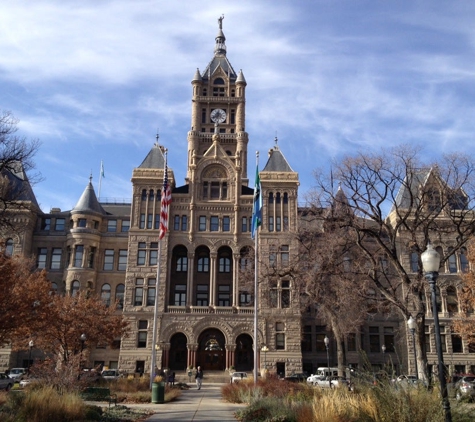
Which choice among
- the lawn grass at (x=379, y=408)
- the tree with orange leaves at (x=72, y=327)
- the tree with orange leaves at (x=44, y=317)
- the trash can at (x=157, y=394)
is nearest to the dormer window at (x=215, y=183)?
the tree with orange leaves at (x=44, y=317)

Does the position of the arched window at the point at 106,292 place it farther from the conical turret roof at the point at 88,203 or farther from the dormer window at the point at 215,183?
the dormer window at the point at 215,183

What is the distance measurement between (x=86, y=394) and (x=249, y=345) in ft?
106

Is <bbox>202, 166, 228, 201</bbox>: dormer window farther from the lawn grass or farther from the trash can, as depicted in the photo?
the lawn grass

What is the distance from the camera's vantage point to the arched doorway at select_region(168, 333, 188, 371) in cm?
5472

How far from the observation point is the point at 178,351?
181ft

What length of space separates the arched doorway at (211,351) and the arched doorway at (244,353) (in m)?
1.61

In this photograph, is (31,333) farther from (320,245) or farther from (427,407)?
(427,407)

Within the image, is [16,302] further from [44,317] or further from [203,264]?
[203,264]

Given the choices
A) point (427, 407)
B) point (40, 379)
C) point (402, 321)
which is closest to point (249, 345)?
point (402, 321)

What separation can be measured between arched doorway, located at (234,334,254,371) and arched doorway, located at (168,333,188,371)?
5.59 meters

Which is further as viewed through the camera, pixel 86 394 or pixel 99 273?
pixel 99 273

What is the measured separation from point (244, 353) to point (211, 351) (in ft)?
11.7

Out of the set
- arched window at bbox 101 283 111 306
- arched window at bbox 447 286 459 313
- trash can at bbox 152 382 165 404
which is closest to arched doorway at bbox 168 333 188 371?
arched window at bbox 101 283 111 306

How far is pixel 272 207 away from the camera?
57938 millimetres
